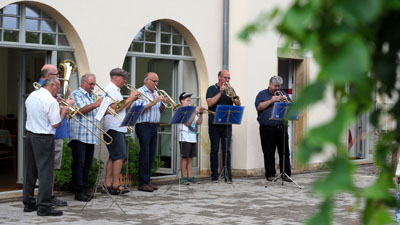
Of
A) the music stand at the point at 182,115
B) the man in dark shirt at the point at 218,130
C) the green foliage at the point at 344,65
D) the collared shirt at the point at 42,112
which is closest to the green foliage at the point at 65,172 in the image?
the music stand at the point at 182,115

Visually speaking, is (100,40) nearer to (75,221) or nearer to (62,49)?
(62,49)

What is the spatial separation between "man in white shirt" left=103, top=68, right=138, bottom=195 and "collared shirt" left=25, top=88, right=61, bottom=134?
1853 millimetres

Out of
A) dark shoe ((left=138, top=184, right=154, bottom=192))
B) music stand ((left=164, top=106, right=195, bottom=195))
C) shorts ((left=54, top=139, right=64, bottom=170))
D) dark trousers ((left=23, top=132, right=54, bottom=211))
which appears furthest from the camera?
dark shoe ((left=138, top=184, right=154, bottom=192))

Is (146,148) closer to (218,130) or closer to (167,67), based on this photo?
(218,130)

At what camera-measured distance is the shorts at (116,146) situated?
10.0 metres

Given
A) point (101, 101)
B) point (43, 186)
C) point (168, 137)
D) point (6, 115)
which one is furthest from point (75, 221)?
point (6, 115)

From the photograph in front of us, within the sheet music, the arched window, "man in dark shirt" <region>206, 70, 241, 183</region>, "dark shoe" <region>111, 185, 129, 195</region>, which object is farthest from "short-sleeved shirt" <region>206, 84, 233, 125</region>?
the sheet music

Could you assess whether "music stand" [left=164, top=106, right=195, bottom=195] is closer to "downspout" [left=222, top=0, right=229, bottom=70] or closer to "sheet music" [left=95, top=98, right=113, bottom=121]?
"sheet music" [left=95, top=98, right=113, bottom=121]

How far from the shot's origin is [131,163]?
11.0m

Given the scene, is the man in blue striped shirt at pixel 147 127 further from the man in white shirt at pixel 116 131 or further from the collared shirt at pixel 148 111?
→ the man in white shirt at pixel 116 131

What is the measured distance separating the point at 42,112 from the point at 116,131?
6.97ft

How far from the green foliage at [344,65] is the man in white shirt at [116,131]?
854cm

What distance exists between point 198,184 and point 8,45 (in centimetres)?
398

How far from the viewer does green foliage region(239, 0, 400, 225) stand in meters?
1.18
